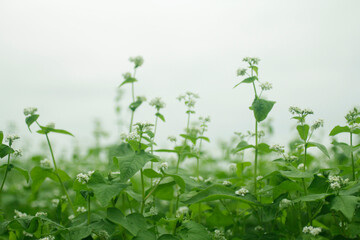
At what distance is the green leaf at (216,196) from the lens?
2.44 m

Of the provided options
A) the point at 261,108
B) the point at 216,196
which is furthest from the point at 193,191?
the point at 261,108

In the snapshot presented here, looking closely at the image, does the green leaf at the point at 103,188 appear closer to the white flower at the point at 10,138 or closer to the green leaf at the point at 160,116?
the white flower at the point at 10,138

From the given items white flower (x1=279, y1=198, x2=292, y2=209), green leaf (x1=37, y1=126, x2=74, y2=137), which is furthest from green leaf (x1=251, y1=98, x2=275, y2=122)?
green leaf (x1=37, y1=126, x2=74, y2=137)

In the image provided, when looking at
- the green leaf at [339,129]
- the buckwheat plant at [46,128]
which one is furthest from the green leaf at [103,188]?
the green leaf at [339,129]

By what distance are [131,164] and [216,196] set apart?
27.8 inches

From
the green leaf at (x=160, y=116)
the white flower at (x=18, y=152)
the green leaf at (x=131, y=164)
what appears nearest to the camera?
the green leaf at (x=131, y=164)

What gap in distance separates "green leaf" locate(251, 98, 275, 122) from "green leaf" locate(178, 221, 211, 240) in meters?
0.94

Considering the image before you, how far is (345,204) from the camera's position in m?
2.03

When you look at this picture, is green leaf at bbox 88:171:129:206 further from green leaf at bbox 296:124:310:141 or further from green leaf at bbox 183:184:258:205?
green leaf at bbox 296:124:310:141

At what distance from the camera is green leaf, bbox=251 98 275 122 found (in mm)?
2488

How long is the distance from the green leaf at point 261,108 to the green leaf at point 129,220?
3.83ft

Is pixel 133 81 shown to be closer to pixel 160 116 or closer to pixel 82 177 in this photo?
pixel 160 116

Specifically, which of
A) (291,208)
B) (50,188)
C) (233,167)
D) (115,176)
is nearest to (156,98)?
(115,176)

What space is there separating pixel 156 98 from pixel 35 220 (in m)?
1.58
